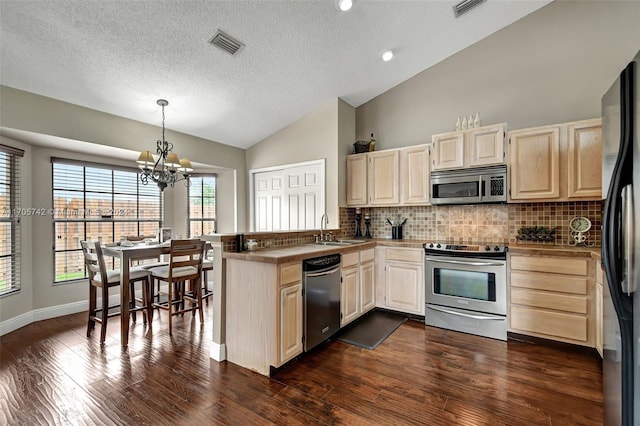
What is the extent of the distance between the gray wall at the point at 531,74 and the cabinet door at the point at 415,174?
1.60 feet

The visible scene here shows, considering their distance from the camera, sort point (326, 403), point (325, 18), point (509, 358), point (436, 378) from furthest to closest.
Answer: point (325, 18) < point (509, 358) < point (436, 378) < point (326, 403)

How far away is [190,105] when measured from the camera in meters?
3.83

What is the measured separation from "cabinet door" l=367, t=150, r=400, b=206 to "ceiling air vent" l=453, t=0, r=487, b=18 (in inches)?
66.7

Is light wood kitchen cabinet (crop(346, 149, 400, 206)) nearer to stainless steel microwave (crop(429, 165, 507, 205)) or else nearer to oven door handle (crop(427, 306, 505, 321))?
stainless steel microwave (crop(429, 165, 507, 205))

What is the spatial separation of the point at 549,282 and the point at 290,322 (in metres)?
2.59

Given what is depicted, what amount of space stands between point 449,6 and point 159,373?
4605 mm

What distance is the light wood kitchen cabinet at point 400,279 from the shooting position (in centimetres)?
359

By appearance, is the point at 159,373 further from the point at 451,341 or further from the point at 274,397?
the point at 451,341

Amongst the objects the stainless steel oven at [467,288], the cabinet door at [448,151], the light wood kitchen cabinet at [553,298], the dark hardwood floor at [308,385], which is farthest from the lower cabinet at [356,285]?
the light wood kitchen cabinet at [553,298]

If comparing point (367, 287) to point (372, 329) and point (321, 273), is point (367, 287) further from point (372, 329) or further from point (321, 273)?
point (321, 273)

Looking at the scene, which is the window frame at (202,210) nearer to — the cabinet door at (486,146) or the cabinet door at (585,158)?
the cabinet door at (486,146)

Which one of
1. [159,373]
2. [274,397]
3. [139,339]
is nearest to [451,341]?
[274,397]

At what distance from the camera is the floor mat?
3.02m

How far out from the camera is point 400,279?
147 inches
